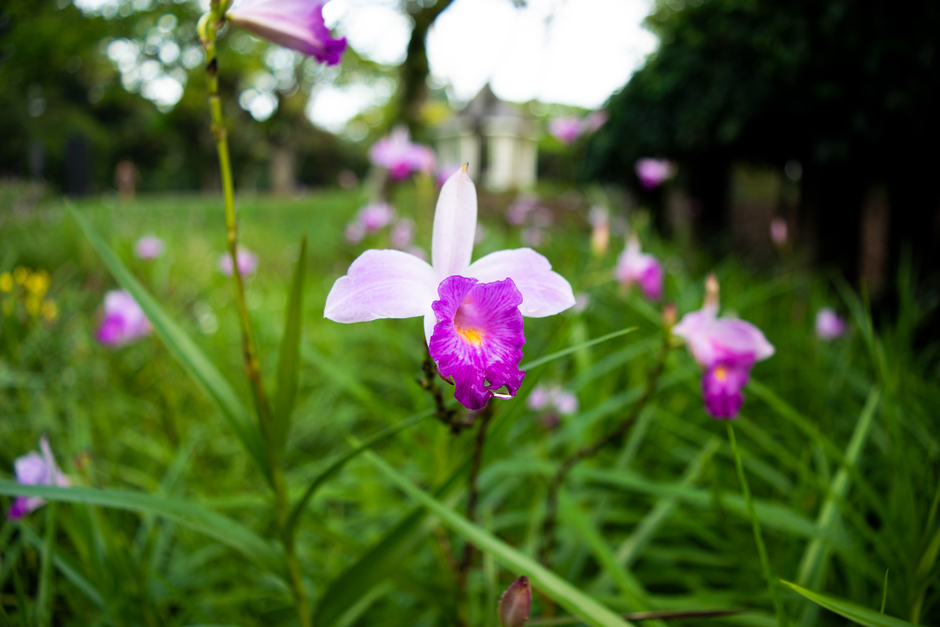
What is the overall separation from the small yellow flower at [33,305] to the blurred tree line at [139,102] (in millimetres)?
1150

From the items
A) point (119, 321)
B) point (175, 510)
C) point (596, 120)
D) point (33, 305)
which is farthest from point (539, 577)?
point (596, 120)

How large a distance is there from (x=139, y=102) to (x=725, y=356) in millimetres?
22064

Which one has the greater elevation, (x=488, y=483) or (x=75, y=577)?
(x=75, y=577)

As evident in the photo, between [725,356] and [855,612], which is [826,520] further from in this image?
[855,612]

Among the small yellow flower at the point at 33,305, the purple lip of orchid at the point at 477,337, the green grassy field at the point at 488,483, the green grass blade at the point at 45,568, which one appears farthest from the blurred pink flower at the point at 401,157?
the purple lip of orchid at the point at 477,337

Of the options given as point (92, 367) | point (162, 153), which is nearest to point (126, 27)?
point (92, 367)

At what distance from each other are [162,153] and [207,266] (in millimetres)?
28326

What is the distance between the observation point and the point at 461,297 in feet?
1.71

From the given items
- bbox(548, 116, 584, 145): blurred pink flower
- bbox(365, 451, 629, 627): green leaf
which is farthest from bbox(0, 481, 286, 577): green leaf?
bbox(548, 116, 584, 145): blurred pink flower

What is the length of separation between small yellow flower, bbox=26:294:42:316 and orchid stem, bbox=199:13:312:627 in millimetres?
1384

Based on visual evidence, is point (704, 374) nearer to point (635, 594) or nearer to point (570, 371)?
point (635, 594)

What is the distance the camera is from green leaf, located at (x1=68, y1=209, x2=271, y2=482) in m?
0.73

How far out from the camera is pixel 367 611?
128 cm

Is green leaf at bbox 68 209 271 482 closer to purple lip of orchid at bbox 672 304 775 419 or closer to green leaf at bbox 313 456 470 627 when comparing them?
green leaf at bbox 313 456 470 627
